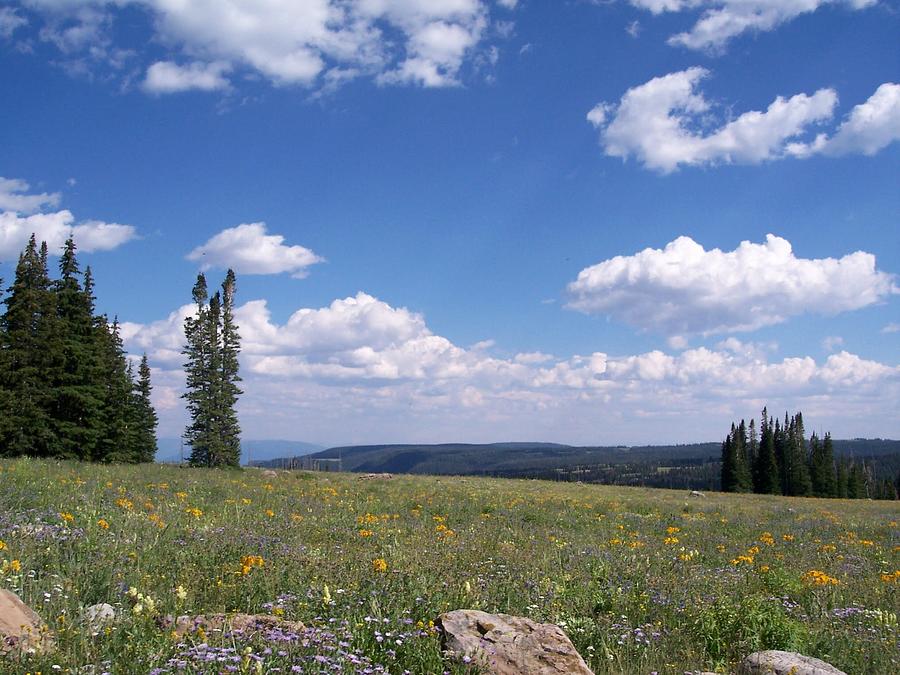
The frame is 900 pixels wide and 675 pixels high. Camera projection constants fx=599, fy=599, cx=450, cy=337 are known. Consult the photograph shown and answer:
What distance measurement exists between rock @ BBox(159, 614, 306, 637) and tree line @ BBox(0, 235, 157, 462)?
1478 inches

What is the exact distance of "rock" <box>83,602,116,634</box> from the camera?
4.67 meters

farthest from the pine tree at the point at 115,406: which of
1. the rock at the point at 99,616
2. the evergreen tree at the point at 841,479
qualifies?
the evergreen tree at the point at 841,479

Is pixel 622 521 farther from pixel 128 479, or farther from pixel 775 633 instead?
pixel 128 479

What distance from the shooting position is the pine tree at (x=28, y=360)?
3525cm

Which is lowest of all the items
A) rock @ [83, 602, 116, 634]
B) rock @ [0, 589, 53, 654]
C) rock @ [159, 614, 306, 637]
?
rock @ [159, 614, 306, 637]

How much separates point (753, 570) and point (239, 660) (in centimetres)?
939

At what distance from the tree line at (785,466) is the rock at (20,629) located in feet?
312

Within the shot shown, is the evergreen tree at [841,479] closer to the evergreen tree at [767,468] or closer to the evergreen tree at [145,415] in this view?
the evergreen tree at [767,468]

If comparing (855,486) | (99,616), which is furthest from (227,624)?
(855,486)

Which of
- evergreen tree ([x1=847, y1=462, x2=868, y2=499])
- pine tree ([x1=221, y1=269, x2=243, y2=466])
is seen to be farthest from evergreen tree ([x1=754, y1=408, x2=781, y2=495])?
pine tree ([x1=221, y1=269, x2=243, y2=466])

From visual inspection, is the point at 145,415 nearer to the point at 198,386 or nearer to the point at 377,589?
the point at 198,386

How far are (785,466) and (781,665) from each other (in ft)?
345

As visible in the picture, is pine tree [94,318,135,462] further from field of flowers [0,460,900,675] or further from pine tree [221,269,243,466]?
field of flowers [0,460,900,675]

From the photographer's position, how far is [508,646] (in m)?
4.93
